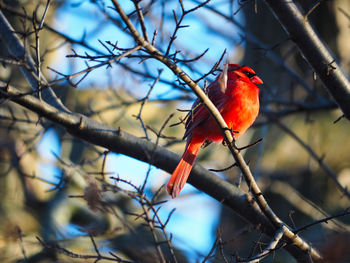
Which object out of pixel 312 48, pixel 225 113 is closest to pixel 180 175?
pixel 225 113

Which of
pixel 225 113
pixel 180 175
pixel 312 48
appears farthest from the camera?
pixel 225 113

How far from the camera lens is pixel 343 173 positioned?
5934 millimetres

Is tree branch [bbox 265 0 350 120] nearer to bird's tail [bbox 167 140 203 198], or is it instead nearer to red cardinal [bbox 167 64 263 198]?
red cardinal [bbox 167 64 263 198]

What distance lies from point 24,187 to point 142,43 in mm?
4696

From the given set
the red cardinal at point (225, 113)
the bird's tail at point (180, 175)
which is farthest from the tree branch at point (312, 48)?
the bird's tail at point (180, 175)

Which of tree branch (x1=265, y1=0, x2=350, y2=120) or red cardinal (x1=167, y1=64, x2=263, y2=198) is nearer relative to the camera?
tree branch (x1=265, y1=0, x2=350, y2=120)

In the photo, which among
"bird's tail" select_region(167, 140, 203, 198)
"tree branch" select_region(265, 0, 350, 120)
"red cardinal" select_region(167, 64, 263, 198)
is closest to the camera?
"tree branch" select_region(265, 0, 350, 120)

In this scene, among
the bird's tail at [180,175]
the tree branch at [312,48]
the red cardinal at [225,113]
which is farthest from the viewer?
the red cardinal at [225,113]

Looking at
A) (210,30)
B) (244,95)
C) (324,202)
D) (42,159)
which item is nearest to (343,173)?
(324,202)

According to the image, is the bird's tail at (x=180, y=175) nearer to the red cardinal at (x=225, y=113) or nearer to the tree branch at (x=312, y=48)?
the red cardinal at (x=225, y=113)

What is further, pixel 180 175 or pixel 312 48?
pixel 180 175

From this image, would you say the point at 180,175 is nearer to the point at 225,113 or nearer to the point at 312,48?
the point at 225,113

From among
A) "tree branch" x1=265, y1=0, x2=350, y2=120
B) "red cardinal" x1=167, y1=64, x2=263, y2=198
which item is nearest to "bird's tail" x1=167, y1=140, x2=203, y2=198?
"red cardinal" x1=167, y1=64, x2=263, y2=198

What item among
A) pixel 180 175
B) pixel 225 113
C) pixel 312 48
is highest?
pixel 225 113
